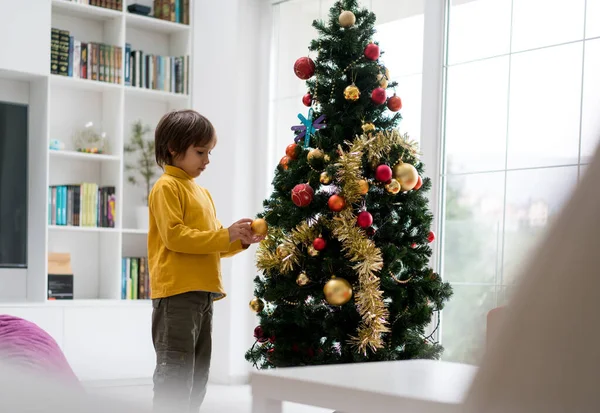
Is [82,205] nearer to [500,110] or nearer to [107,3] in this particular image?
[107,3]

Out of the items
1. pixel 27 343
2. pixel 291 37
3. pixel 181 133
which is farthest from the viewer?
pixel 291 37

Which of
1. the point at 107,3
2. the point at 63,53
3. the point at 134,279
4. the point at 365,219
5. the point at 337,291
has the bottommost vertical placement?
the point at 134,279

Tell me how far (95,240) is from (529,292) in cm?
454

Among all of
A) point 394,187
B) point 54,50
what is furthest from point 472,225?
point 54,50

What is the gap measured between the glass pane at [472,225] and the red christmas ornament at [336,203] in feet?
2.42

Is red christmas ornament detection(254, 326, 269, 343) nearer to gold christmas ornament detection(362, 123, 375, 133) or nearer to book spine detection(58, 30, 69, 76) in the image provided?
gold christmas ornament detection(362, 123, 375, 133)

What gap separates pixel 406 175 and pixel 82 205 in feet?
7.66

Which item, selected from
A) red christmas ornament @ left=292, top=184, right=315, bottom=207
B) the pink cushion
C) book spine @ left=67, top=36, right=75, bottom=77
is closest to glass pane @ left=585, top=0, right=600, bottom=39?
red christmas ornament @ left=292, top=184, right=315, bottom=207

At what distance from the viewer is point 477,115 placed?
3084 mm

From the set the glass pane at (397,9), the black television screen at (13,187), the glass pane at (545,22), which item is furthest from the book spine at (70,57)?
the glass pane at (545,22)

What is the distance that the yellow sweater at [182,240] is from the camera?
7.15 feet

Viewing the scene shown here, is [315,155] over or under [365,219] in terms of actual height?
over

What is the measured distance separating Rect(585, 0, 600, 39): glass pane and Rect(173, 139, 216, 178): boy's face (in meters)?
1.42

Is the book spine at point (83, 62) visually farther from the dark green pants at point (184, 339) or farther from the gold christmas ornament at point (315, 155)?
the dark green pants at point (184, 339)
